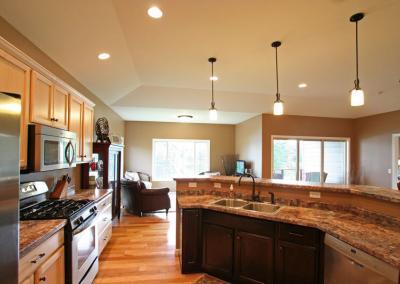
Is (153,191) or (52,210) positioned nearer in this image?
(52,210)

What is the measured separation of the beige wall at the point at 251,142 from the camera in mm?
6816

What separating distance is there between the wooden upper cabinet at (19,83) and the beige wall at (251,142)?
5796 millimetres

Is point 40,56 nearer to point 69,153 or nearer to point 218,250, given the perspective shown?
point 69,153

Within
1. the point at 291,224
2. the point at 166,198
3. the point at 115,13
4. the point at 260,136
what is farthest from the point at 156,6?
the point at 260,136

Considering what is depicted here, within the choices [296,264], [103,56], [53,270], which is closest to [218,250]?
[296,264]

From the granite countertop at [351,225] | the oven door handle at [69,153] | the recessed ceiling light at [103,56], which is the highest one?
the recessed ceiling light at [103,56]

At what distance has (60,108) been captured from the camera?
8.42 ft

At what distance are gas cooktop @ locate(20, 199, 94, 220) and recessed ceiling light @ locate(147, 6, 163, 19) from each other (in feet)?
7.03

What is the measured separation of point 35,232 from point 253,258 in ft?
6.62

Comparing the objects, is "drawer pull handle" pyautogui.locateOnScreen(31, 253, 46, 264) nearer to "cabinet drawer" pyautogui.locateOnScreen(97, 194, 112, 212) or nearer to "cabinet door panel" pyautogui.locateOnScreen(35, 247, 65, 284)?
"cabinet door panel" pyautogui.locateOnScreen(35, 247, 65, 284)

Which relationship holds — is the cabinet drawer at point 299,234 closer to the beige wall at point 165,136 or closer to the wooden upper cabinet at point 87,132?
the wooden upper cabinet at point 87,132

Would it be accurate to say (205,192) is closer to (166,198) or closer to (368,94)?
(166,198)

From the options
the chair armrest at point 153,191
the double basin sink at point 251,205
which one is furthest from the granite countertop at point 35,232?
the chair armrest at point 153,191

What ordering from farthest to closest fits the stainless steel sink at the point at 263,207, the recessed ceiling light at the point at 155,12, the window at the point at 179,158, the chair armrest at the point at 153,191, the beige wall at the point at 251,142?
the window at the point at 179,158, the beige wall at the point at 251,142, the chair armrest at the point at 153,191, the stainless steel sink at the point at 263,207, the recessed ceiling light at the point at 155,12
